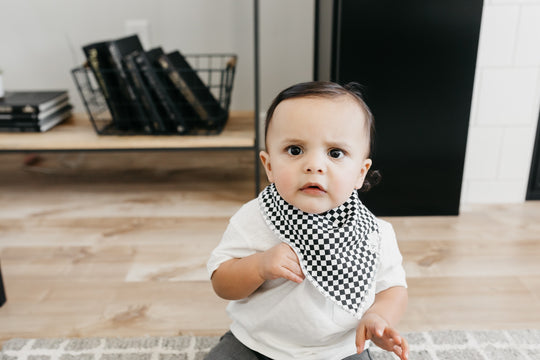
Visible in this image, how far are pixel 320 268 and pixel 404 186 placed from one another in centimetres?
78

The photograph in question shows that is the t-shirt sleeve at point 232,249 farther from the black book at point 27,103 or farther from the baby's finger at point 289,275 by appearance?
the black book at point 27,103

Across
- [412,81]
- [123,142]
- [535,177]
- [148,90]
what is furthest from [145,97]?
[535,177]

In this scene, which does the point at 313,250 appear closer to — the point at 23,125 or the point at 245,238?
the point at 245,238

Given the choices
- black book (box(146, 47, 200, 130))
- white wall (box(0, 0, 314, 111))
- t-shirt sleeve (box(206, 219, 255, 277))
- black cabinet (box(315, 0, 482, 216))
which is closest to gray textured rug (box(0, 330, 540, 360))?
t-shirt sleeve (box(206, 219, 255, 277))

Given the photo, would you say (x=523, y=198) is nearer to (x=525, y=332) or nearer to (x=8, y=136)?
(x=525, y=332)

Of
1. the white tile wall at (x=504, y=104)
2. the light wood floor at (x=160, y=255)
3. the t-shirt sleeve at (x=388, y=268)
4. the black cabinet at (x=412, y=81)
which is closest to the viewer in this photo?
the t-shirt sleeve at (x=388, y=268)

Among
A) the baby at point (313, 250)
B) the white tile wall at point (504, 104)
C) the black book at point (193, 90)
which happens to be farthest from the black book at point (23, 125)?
the white tile wall at point (504, 104)

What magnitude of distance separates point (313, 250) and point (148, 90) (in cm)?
94

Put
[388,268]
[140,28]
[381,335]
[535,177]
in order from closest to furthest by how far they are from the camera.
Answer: [381,335]
[388,268]
[535,177]
[140,28]

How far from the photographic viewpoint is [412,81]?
1218 mm

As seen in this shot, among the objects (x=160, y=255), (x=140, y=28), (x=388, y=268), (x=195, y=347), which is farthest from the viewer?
(x=140, y=28)

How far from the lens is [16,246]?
1.19 metres


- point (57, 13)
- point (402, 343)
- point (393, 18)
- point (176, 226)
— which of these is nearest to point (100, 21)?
point (57, 13)

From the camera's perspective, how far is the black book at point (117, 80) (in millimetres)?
1362
